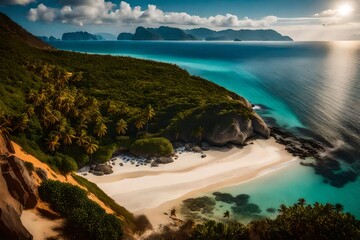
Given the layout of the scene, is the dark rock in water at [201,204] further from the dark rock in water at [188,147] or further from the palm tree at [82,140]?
the palm tree at [82,140]

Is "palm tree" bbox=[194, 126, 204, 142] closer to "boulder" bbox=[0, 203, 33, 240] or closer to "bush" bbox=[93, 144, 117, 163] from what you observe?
"bush" bbox=[93, 144, 117, 163]

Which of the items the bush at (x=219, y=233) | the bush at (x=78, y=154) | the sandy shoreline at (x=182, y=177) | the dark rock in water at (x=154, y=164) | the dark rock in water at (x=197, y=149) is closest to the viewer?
the bush at (x=219, y=233)

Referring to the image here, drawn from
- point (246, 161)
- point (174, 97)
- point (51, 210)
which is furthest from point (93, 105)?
point (51, 210)

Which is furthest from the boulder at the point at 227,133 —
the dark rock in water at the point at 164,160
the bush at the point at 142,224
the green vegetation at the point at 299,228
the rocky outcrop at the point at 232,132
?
the green vegetation at the point at 299,228

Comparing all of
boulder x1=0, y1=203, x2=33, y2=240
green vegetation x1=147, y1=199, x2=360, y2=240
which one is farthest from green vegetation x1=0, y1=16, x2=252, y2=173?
green vegetation x1=147, y1=199, x2=360, y2=240

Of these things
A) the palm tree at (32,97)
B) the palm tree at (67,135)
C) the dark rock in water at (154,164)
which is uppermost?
the palm tree at (32,97)

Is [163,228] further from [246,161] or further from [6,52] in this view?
[6,52]
